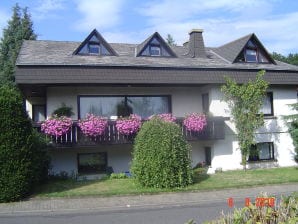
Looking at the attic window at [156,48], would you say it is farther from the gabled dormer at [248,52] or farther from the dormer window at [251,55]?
the dormer window at [251,55]

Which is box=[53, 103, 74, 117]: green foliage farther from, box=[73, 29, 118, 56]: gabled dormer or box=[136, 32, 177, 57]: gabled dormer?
box=[136, 32, 177, 57]: gabled dormer

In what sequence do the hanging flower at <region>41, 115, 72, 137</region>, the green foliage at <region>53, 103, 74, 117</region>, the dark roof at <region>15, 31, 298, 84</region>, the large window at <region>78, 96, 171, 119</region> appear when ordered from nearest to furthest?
the hanging flower at <region>41, 115, 72, 137</region> < the dark roof at <region>15, 31, 298, 84</region> < the green foliage at <region>53, 103, 74, 117</region> < the large window at <region>78, 96, 171, 119</region>

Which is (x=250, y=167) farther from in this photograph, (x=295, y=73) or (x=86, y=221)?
(x=86, y=221)

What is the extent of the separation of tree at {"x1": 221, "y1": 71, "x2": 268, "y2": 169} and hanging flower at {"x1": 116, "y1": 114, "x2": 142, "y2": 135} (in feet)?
15.2

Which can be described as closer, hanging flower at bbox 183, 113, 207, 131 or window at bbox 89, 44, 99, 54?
hanging flower at bbox 183, 113, 207, 131

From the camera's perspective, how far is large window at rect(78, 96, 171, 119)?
20.3 metres

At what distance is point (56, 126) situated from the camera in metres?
17.4

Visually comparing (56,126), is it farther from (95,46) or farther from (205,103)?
(205,103)

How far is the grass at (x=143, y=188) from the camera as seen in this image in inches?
563

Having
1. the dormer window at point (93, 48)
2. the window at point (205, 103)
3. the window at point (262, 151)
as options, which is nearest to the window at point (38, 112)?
the dormer window at point (93, 48)

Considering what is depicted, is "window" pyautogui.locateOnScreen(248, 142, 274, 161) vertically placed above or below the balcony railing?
below

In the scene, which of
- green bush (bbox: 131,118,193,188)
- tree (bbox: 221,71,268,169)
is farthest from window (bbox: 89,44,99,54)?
green bush (bbox: 131,118,193,188)

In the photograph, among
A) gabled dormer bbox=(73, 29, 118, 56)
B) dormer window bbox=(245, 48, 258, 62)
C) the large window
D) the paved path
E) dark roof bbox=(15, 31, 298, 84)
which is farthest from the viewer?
dormer window bbox=(245, 48, 258, 62)

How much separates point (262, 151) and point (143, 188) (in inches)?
376
